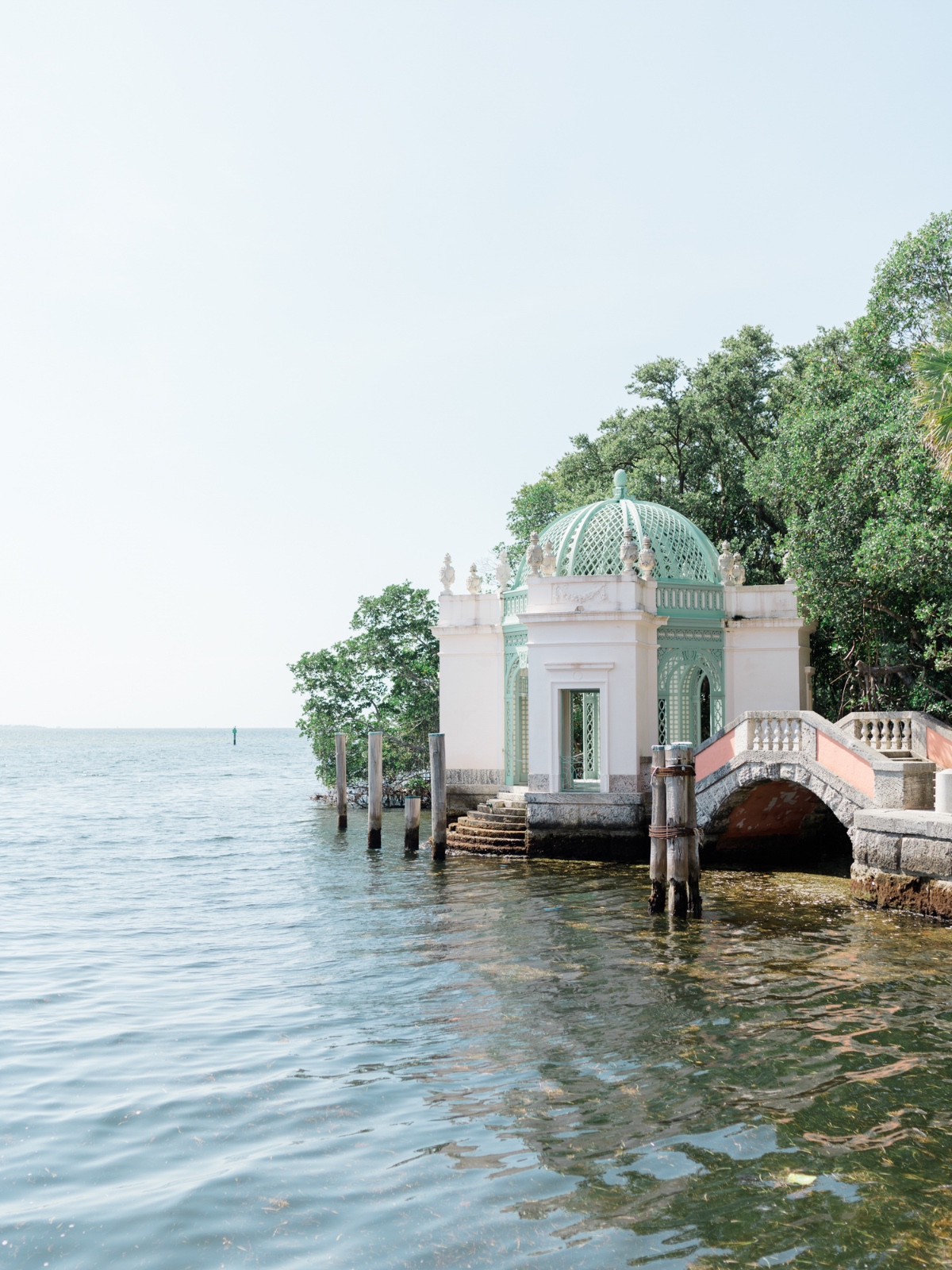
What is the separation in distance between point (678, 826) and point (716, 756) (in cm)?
558

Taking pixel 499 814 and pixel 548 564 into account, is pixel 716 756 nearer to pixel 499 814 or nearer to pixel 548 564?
pixel 499 814

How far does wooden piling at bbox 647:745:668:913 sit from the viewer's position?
15.5 m

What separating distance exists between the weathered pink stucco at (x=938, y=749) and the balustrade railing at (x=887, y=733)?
363 millimetres

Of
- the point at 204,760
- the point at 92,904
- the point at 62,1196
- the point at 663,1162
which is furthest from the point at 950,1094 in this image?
the point at 204,760

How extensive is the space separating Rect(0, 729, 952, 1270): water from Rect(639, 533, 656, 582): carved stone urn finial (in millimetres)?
6753

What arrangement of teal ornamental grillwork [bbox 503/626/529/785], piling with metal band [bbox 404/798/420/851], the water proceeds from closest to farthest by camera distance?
the water, piling with metal band [bbox 404/798/420/851], teal ornamental grillwork [bbox 503/626/529/785]

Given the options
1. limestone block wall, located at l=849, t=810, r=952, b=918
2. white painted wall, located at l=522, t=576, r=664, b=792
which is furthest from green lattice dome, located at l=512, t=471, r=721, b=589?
limestone block wall, located at l=849, t=810, r=952, b=918

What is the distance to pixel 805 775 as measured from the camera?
18.4 metres

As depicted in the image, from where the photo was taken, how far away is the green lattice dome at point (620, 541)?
76.1 ft

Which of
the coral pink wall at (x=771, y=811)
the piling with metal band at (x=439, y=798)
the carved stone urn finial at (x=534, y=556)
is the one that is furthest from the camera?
the carved stone urn finial at (x=534, y=556)

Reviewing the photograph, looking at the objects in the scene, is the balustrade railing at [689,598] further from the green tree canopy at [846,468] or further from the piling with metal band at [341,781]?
the piling with metal band at [341,781]

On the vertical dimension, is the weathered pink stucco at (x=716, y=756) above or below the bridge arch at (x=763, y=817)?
above

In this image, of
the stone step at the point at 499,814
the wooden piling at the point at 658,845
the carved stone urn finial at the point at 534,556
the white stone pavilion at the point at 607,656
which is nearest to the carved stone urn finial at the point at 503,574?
the white stone pavilion at the point at 607,656

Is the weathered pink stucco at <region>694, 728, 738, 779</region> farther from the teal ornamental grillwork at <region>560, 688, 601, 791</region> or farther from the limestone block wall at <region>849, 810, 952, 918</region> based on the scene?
the limestone block wall at <region>849, 810, 952, 918</region>
